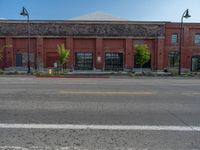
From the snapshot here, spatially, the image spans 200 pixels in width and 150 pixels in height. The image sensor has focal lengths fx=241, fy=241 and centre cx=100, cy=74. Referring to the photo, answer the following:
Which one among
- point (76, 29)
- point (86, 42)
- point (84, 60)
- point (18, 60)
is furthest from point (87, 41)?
point (18, 60)

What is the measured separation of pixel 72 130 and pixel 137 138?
1.49 metres

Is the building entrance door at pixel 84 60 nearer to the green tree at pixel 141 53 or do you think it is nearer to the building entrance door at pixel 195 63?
the green tree at pixel 141 53

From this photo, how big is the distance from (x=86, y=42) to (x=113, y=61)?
17.9 ft

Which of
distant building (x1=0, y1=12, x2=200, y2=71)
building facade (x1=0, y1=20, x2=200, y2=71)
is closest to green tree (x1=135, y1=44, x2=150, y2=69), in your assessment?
building facade (x1=0, y1=20, x2=200, y2=71)

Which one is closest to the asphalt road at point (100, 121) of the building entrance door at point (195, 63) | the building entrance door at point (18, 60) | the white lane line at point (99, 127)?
the white lane line at point (99, 127)

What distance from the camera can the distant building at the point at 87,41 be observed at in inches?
1535

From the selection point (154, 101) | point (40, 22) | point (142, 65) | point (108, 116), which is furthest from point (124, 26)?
point (108, 116)

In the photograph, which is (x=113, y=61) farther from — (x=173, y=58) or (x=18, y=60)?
(x=18, y=60)

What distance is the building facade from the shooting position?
1537 inches

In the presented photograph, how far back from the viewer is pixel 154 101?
29.9ft

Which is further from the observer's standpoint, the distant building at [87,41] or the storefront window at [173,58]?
the storefront window at [173,58]

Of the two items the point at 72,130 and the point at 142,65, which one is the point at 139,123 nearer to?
the point at 72,130

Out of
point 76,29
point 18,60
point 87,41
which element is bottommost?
point 18,60

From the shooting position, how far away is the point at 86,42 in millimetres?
39531
